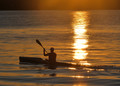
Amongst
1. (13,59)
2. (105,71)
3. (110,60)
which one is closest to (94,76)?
(105,71)

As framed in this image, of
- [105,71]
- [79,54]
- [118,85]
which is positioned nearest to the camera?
[118,85]

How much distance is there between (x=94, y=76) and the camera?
23.2m

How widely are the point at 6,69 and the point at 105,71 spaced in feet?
23.3

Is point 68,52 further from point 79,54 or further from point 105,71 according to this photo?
point 105,71

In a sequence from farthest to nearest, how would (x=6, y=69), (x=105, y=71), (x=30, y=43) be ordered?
(x=30, y=43) < (x=6, y=69) < (x=105, y=71)

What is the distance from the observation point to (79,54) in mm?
34094

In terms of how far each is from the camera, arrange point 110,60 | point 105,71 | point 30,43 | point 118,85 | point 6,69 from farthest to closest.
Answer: point 30,43 → point 110,60 → point 6,69 → point 105,71 → point 118,85

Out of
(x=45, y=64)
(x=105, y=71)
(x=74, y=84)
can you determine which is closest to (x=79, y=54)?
(x=45, y=64)

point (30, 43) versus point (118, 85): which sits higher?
point (30, 43)

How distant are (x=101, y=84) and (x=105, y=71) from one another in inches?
137

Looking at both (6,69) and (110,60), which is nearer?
(6,69)

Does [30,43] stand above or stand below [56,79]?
above

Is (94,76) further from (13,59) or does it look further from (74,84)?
(13,59)

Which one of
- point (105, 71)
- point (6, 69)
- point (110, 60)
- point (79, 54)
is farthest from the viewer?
point (79, 54)
